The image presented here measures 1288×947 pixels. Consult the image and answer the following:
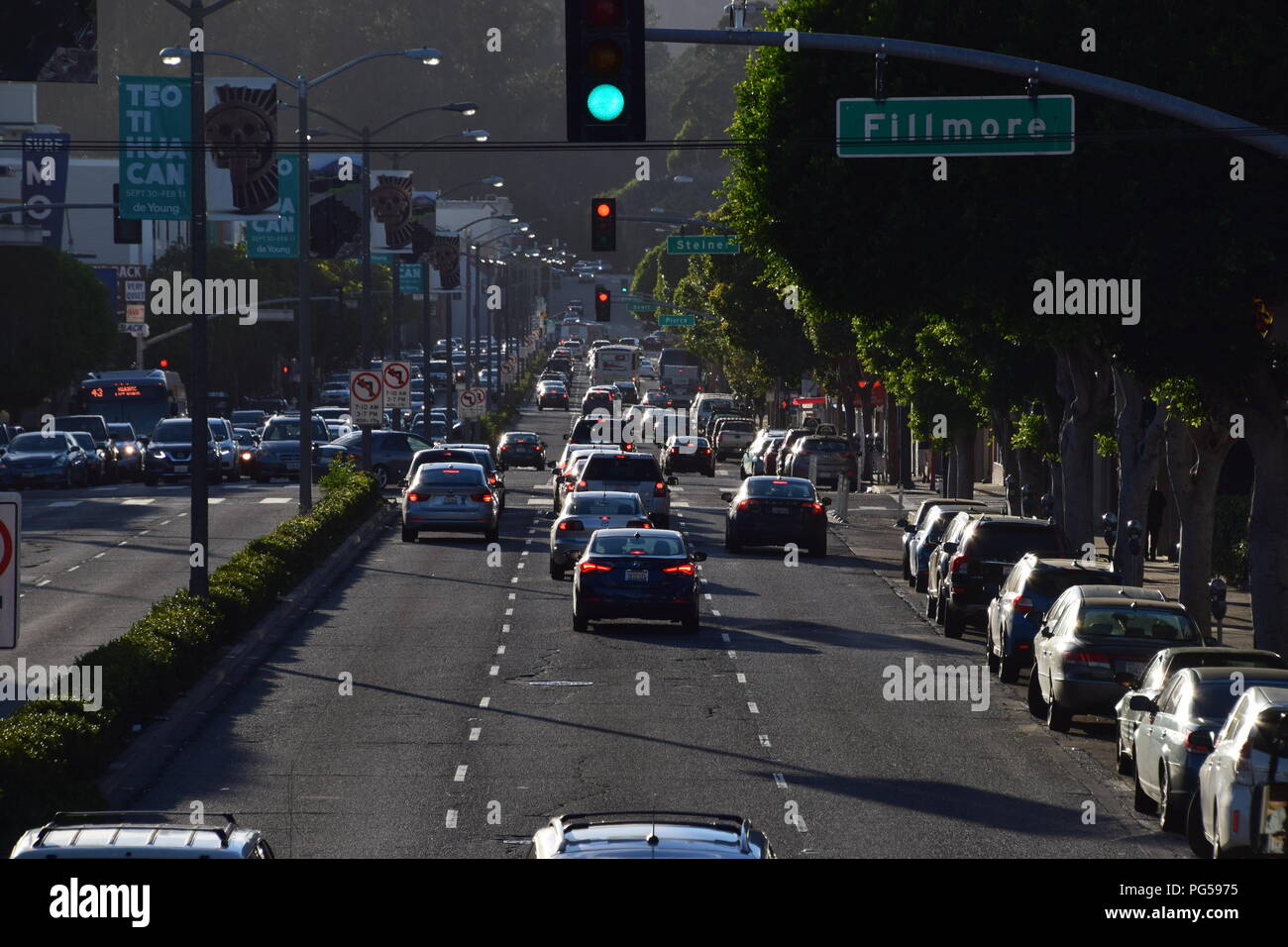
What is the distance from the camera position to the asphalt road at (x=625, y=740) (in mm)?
17172

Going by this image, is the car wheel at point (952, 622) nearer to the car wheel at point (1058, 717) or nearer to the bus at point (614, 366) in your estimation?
the car wheel at point (1058, 717)

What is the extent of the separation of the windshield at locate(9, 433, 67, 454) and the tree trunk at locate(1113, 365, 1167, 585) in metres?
37.0

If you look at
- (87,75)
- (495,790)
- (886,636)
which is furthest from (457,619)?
(87,75)

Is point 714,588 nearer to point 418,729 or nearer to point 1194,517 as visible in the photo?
point 1194,517

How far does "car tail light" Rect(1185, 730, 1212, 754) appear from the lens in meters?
16.7

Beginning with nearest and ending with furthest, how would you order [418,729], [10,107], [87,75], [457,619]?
[418,729], [457,619], [87,75], [10,107]

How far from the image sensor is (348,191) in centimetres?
10081

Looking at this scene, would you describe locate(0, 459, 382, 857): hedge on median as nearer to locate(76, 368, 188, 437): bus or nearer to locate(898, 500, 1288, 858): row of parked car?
locate(898, 500, 1288, 858): row of parked car

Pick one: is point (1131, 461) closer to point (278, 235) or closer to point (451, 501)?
point (451, 501)

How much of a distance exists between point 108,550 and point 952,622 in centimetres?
1853

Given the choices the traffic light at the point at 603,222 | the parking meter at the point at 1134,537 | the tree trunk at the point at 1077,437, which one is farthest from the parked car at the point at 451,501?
the parking meter at the point at 1134,537

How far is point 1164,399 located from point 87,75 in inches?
2252

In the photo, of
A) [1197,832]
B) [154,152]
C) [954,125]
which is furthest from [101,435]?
[1197,832]
